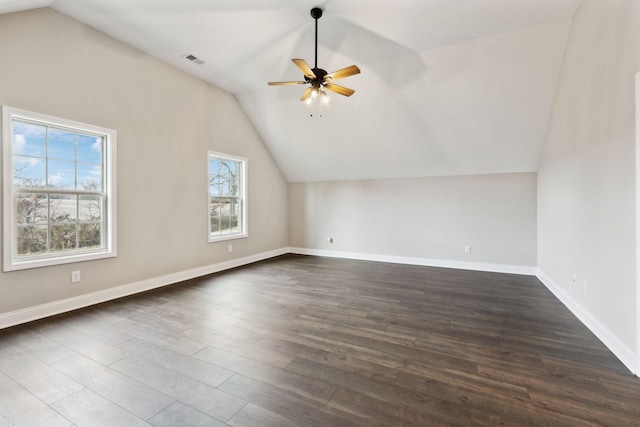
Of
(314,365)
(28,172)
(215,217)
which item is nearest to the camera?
(314,365)

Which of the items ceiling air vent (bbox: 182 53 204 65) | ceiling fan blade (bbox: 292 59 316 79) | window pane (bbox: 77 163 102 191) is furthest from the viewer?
ceiling air vent (bbox: 182 53 204 65)

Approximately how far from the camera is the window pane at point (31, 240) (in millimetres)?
3004

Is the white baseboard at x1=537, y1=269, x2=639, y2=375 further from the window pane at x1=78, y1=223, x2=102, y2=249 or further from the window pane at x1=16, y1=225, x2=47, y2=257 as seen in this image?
the window pane at x1=16, y1=225, x2=47, y2=257

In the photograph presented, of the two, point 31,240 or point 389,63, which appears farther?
point 389,63

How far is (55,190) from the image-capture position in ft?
10.7

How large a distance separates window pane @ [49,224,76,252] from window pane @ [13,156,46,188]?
512 mm

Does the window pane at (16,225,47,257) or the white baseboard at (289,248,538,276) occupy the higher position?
the window pane at (16,225,47,257)

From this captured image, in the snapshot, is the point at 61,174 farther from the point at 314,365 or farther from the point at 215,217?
the point at 314,365

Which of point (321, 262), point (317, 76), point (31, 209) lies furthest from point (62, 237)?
point (321, 262)

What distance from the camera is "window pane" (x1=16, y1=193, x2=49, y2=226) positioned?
2.99 meters

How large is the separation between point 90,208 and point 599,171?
18.4ft

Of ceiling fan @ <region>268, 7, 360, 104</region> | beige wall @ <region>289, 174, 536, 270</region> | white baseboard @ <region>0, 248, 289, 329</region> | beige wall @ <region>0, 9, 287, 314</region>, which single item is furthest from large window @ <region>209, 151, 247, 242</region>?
ceiling fan @ <region>268, 7, 360, 104</region>

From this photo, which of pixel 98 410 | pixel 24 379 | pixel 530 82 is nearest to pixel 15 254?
pixel 24 379

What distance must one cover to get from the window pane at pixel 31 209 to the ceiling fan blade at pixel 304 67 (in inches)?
126
